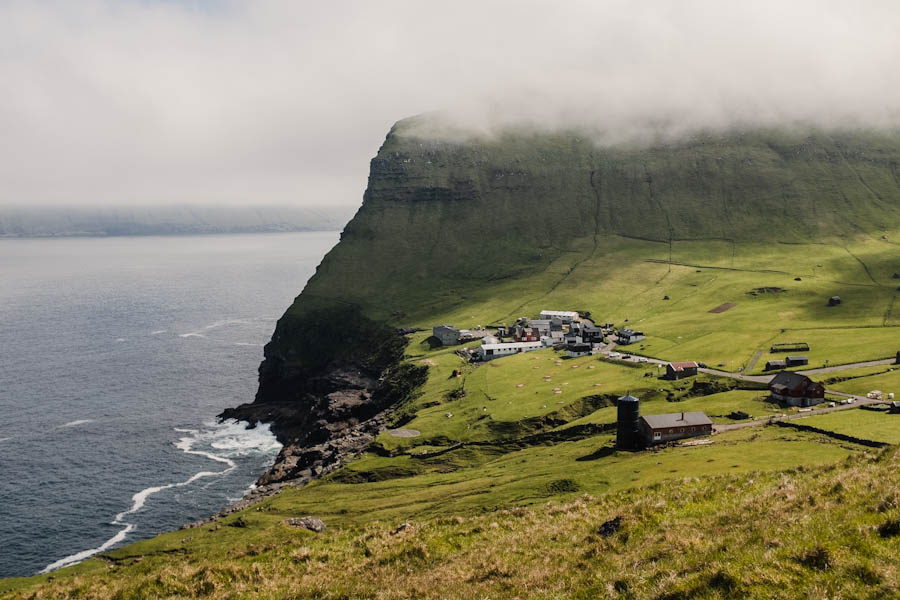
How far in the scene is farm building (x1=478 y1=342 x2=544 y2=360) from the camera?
17400 cm

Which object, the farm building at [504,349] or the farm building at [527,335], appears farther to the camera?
the farm building at [527,335]

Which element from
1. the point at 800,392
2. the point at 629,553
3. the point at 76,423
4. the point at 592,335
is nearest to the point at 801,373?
the point at 800,392

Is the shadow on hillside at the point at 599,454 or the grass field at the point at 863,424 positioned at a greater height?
the grass field at the point at 863,424

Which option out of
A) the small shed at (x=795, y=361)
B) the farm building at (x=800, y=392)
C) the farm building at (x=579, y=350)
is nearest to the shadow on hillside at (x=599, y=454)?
the farm building at (x=800, y=392)

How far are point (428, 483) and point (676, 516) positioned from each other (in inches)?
2695

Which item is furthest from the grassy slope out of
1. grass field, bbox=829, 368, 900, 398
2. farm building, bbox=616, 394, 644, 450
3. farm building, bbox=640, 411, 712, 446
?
grass field, bbox=829, 368, 900, 398

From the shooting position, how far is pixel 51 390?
190 meters

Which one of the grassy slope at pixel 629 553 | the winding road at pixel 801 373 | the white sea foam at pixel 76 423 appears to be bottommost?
the white sea foam at pixel 76 423

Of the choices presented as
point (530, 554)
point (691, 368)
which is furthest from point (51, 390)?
point (530, 554)

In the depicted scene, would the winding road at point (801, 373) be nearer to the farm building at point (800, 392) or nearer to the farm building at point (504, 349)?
the farm building at point (800, 392)

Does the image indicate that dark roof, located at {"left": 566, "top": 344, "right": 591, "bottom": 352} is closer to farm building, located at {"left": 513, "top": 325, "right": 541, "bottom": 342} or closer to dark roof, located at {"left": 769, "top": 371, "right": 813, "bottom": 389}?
farm building, located at {"left": 513, "top": 325, "right": 541, "bottom": 342}

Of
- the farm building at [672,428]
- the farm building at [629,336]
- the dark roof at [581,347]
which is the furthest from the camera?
the farm building at [629,336]

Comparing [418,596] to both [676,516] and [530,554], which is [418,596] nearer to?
[530,554]

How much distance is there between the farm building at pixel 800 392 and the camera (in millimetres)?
100062
